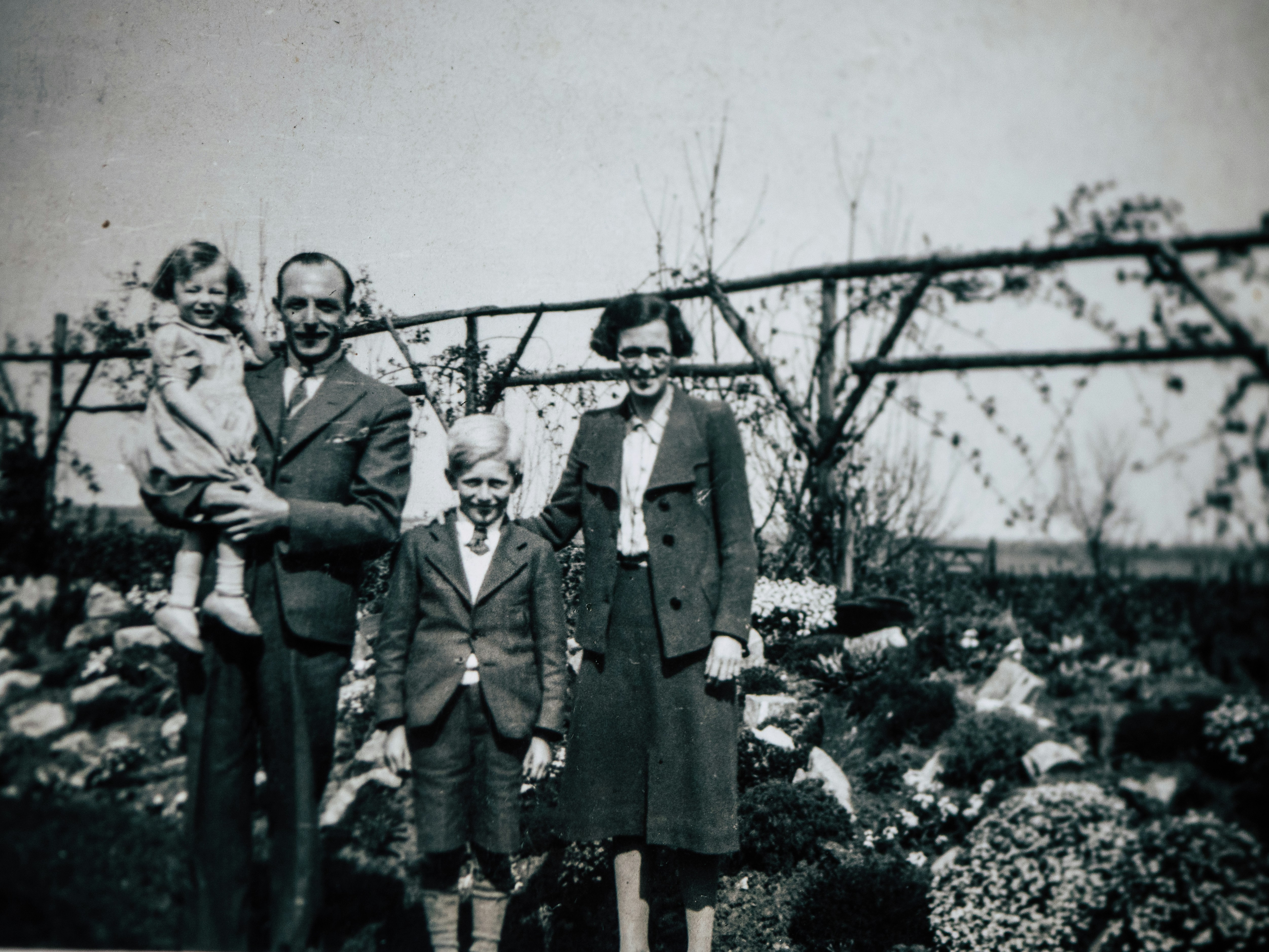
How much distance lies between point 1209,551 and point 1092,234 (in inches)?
56.4

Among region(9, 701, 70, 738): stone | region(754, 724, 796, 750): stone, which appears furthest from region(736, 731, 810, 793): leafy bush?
region(9, 701, 70, 738): stone

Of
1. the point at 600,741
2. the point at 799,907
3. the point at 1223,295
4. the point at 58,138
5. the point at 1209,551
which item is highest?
the point at 58,138

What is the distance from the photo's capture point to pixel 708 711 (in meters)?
2.78

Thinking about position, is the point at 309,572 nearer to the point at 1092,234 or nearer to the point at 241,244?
the point at 241,244

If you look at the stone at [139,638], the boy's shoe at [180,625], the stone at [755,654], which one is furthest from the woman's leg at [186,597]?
the stone at [755,654]

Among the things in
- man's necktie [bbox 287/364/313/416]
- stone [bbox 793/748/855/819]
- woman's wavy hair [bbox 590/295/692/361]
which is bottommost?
stone [bbox 793/748/855/819]

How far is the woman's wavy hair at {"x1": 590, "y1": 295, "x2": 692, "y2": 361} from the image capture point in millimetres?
2807

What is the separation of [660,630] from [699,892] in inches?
38.4

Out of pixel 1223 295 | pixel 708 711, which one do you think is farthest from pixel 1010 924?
pixel 1223 295

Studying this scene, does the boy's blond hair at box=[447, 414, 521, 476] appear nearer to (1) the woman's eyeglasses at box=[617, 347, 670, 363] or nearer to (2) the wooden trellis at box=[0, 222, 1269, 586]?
(1) the woman's eyeglasses at box=[617, 347, 670, 363]

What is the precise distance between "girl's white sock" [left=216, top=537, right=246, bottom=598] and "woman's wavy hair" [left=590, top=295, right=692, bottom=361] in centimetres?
148

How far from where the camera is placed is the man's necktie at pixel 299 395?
9.00 feet

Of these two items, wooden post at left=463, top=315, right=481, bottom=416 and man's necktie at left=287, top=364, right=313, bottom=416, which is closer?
man's necktie at left=287, top=364, right=313, bottom=416

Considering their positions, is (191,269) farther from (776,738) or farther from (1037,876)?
(1037,876)
